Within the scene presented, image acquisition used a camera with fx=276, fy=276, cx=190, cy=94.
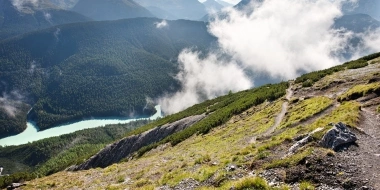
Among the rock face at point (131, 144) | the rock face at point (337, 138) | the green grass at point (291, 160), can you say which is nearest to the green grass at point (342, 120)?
the rock face at point (337, 138)

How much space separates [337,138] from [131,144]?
9928 cm

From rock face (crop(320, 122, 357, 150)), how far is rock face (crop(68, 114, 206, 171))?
80.7 m

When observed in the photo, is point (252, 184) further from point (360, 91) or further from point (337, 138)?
point (360, 91)

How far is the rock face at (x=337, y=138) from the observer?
2405 centimetres

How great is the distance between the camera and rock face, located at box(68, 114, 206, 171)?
355 ft

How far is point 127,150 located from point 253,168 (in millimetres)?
94304

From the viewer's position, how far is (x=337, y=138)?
79.4 ft

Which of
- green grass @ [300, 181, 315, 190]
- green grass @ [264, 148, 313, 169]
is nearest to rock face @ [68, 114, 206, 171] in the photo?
green grass @ [264, 148, 313, 169]

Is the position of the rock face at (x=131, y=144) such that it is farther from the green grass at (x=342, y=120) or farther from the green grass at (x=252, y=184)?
the green grass at (x=252, y=184)

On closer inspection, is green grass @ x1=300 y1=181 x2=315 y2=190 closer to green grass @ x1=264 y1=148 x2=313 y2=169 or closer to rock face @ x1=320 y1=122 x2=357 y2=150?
green grass @ x1=264 y1=148 x2=313 y2=169

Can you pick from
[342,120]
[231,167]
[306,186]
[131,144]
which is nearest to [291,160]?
[306,186]

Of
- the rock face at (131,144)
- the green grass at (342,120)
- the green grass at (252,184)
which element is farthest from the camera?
the rock face at (131,144)

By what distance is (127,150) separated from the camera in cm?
11281

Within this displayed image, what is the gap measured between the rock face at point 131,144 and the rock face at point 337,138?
80.7m
